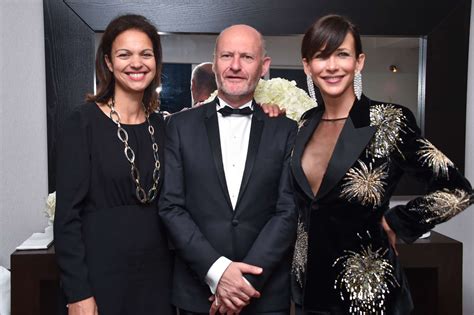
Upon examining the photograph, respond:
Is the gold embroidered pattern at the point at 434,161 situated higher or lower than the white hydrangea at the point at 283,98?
lower

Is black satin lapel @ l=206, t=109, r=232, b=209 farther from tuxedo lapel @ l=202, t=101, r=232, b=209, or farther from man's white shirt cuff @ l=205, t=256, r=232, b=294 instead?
man's white shirt cuff @ l=205, t=256, r=232, b=294

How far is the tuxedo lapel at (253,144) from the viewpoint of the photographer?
6.27ft

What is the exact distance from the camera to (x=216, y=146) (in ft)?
6.39

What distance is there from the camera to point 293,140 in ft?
6.56

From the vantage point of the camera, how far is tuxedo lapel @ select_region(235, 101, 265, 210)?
1.91 m

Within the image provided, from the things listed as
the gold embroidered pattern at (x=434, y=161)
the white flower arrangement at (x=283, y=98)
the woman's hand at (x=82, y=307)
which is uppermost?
the white flower arrangement at (x=283, y=98)

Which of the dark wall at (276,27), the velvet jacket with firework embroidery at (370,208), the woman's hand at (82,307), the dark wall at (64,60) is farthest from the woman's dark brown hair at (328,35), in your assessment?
the dark wall at (64,60)

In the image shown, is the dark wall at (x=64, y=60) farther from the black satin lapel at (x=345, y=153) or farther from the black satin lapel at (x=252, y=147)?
the black satin lapel at (x=345, y=153)

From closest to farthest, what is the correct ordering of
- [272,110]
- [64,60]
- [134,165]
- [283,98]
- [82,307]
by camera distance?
[82,307]
[134,165]
[272,110]
[283,98]
[64,60]

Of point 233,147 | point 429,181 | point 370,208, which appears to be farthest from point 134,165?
point 429,181

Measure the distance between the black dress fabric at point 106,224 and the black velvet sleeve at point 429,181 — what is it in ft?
2.81

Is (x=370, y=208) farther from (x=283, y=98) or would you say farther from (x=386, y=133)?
(x=283, y=98)

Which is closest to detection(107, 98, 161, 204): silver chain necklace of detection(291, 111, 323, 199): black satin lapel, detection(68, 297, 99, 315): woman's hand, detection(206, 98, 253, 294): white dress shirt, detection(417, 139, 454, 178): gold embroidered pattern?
detection(206, 98, 253, 294): white dress shirt

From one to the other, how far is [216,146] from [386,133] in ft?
1.94
